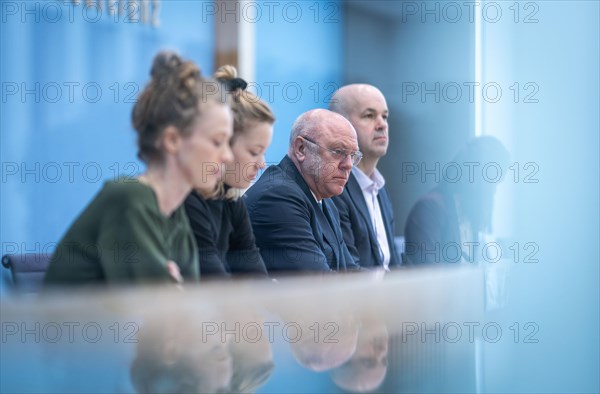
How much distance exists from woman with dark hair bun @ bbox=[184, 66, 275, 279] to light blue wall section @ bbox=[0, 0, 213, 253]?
30.7 inches

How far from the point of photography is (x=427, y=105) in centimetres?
419

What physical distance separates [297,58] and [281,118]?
0.57m

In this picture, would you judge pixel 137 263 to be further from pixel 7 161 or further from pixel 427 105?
pixel 427 105

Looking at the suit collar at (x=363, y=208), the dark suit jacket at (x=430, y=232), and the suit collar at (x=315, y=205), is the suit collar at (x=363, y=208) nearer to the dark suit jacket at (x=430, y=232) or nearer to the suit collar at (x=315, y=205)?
the suit collar at (x=315, y=205)

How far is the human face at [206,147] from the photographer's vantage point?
1.19m

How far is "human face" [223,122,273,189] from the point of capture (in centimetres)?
146

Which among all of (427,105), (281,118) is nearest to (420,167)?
(427,105)

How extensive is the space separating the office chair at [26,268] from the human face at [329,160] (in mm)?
562

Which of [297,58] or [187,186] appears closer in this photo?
[187,186]

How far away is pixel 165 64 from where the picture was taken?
120 cm

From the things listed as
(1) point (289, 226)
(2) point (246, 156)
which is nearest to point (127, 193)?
(2) point (246, 156)

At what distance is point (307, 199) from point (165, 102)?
2.16ft

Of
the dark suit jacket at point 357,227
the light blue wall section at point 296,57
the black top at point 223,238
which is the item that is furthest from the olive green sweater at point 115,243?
the light blue wall section at point 296,57

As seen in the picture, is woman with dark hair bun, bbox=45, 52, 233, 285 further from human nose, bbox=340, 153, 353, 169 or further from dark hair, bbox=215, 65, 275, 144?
human nose, bbox=340, 153, 353, 169
